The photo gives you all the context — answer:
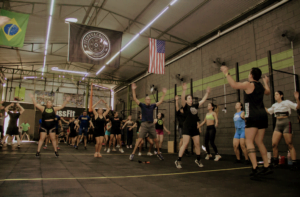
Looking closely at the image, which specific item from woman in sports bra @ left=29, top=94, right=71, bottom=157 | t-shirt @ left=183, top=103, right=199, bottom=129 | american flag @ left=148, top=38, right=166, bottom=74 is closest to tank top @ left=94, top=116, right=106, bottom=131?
woman in sports bra @ left=29, top=94, right=71, bottom=157

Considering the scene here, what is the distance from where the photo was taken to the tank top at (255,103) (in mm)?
3109

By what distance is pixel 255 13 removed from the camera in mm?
7961

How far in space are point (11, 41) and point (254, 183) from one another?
8237 millimetres

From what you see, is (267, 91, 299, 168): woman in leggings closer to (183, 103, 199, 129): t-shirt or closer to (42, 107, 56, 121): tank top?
(183, 103, 199, 129): t-shirt

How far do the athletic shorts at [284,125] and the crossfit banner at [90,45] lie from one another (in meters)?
6.09

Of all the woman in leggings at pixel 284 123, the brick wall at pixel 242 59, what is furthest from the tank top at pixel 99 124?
the brick wall at pixel 242 59

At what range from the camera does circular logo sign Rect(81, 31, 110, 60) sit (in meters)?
7.95

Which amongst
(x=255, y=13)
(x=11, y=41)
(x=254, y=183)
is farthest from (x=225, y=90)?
(x=11, y=41)

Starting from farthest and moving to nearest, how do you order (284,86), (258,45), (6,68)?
(6,68), (258,45), (284,86)

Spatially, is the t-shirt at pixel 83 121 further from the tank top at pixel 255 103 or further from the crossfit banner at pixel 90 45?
the tank top at pixel 255 103

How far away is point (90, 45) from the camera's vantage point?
8.01 meters

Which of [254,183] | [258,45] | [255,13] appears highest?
[255,13]

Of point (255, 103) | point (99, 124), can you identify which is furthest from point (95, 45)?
point (255, 103)

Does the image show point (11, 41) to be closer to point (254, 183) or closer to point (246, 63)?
point (254, 183)
